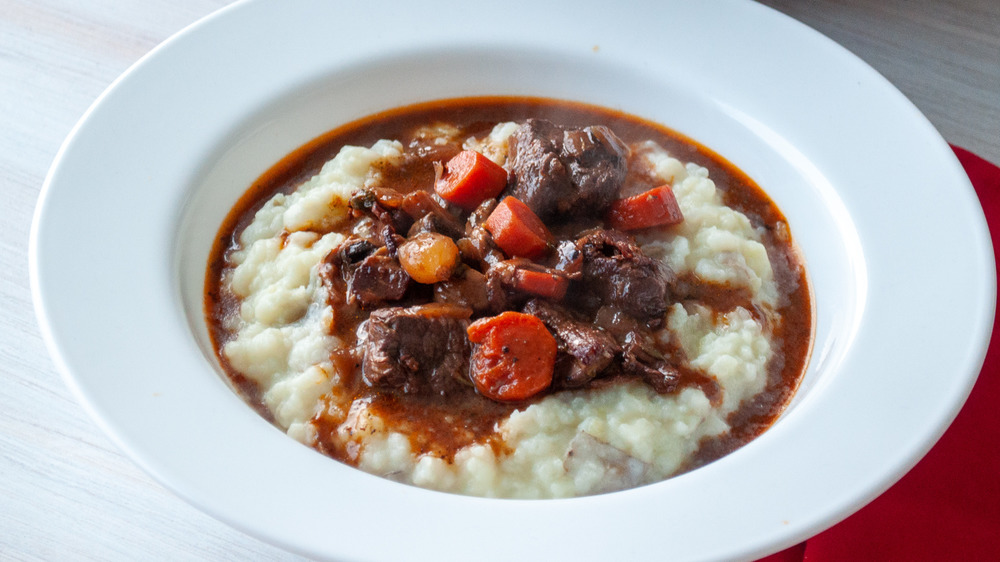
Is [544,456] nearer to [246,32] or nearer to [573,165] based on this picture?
[573,165]

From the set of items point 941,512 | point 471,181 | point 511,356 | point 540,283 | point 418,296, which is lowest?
point 941,512

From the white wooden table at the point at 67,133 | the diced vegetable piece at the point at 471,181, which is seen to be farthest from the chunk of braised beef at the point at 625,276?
the white wooden table at the point at 67,133

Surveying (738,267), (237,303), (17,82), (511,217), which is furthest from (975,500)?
(17,82)

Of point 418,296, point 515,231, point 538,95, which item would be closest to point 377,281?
point 418,296

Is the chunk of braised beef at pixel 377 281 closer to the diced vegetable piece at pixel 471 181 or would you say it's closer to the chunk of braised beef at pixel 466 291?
the chunk of braised beef at pixel 466 291

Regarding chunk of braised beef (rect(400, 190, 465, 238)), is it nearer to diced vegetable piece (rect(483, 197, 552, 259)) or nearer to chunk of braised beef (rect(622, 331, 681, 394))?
diced vegetable piece (rect(483, 197, 552, 259))

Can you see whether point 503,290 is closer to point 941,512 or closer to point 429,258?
point 429,258

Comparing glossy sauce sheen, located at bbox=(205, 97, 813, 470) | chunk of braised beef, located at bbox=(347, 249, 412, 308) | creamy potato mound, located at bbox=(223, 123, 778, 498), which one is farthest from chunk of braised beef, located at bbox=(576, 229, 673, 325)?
chunk of braised beef, located at bbox=(347, 249, 412, 308)
